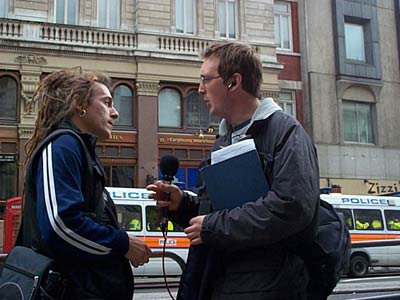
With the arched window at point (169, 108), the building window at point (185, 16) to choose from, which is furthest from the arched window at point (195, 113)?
the building window at point (185, 16)

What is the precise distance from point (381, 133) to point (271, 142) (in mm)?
28372

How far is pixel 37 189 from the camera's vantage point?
9.06ft

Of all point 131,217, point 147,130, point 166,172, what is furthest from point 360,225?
point 166,172

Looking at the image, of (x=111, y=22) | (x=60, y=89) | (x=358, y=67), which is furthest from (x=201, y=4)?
(x=60, y=89)

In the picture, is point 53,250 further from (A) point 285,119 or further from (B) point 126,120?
(B) point 126,120

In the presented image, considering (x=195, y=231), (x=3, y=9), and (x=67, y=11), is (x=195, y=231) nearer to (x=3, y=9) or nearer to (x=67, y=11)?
(x=3, y=9)

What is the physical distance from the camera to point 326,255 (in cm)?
260

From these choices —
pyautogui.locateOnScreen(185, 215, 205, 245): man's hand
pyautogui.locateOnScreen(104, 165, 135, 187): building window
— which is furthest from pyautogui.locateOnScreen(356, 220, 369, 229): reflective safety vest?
pyautogui.locateOnScreen(185, 215, 205, 245): man's hand

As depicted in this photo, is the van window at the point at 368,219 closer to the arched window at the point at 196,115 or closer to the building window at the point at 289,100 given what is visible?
the arched window at the point at 196,115

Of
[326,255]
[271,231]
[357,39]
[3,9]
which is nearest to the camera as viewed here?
[271,231]

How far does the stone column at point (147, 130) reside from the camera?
928 inches

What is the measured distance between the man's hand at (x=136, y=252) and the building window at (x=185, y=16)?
23576mm

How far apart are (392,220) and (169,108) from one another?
33.9 ft

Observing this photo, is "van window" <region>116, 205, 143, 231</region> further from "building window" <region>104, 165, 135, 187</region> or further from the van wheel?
the van wheel
